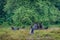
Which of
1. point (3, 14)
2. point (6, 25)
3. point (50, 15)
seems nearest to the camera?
point (50, 15)

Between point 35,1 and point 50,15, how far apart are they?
2883 mm

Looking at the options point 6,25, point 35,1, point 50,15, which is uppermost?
point 35,1

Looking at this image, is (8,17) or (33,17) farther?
(8,17)

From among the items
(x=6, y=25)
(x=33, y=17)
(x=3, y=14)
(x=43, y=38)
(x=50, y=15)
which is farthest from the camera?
(x=3, y=14)

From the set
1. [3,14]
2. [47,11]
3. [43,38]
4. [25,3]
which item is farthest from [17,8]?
[3,14]

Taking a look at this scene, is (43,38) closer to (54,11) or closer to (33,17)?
(33,17)

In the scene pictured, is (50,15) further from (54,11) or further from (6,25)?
(6,25)

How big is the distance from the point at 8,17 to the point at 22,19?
1633 centimetres

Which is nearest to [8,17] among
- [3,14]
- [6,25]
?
[6,25]

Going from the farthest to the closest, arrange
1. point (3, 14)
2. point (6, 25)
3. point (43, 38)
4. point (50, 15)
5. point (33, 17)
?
point (3, 14) < point (6, 25) < point (50, 15) < point (33, 17) < point (43, 38)

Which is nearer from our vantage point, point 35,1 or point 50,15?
point 35,1

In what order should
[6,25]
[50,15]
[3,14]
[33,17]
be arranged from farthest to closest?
[3,14] < [6,25] < [50,15] < [33,17]

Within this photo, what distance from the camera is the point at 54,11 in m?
27.6

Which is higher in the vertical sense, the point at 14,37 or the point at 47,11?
the point at 47,11
